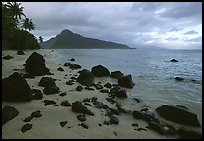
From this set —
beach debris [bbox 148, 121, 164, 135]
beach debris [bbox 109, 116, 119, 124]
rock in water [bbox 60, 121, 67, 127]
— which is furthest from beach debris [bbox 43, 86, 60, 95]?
beach debris [bbox 148, 121, 164, 135]

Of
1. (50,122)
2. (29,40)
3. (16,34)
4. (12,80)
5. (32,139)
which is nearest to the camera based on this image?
(32,139)

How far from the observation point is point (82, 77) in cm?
1605

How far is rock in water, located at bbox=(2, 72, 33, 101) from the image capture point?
33.4 feet

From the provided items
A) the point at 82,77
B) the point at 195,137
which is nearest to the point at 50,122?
the point at 195,137

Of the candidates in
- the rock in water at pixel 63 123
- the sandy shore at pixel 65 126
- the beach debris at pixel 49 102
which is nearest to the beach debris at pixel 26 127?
the sandy shore at pixel 65 126

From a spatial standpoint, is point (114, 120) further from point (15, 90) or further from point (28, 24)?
point (28, 24)

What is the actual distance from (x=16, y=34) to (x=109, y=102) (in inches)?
1631

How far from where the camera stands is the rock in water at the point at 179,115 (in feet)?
31.5

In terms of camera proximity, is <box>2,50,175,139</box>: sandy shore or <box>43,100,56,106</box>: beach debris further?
<box>43,100,56,106</box>: beach debris

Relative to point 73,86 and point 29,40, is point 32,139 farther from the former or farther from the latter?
point 29,40

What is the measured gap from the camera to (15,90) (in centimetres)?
1027

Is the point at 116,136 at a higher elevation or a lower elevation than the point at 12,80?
lower

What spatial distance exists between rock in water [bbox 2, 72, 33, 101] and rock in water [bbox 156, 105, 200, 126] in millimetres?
5956

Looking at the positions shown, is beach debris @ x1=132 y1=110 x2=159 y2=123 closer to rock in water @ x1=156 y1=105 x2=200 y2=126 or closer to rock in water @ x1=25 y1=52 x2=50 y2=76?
rock in water @ x1=156 y1=105 x2=200 y2=126
